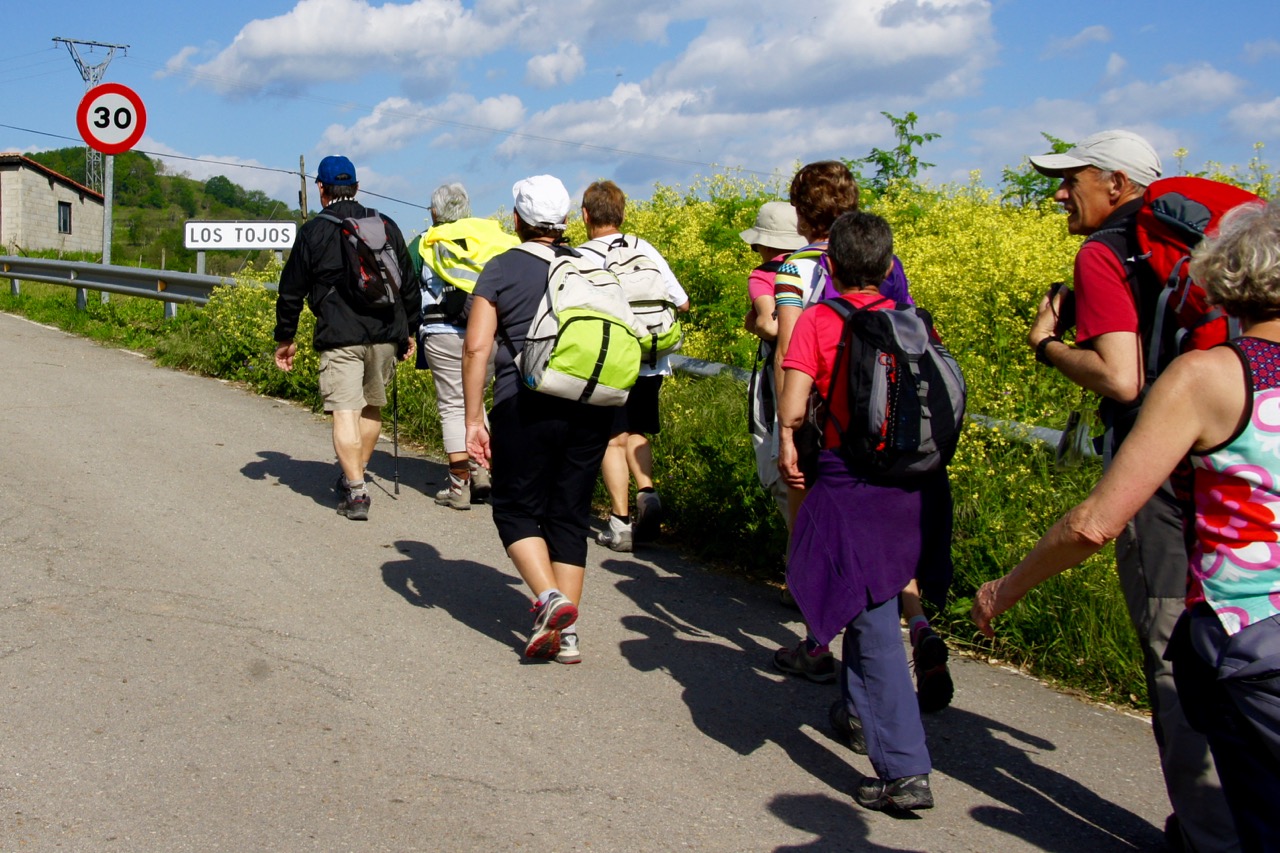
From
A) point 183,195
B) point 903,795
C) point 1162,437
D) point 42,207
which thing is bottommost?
point 903,795

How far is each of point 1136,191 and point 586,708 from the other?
2.56m

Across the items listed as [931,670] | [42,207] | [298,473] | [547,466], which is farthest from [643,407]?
[42,207]

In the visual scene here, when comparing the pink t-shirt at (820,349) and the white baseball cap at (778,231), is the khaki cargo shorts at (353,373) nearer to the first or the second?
the white baseball cap at (778,231)

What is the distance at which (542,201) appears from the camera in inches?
206

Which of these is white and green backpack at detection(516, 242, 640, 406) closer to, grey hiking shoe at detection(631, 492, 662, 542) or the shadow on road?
the shadow on road

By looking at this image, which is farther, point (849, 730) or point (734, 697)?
point (734, 697)

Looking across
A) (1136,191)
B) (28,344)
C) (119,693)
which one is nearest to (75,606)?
(119,693)

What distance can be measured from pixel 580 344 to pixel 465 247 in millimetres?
2586

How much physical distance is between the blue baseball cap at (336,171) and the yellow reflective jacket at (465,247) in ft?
2.11

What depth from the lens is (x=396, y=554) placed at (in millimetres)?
6605

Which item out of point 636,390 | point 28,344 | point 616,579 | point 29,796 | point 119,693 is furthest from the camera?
point 28,344

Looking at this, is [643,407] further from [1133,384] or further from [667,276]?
[1133,384]

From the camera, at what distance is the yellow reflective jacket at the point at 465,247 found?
7.05m

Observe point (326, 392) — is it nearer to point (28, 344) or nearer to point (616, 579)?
point (616, 579)
